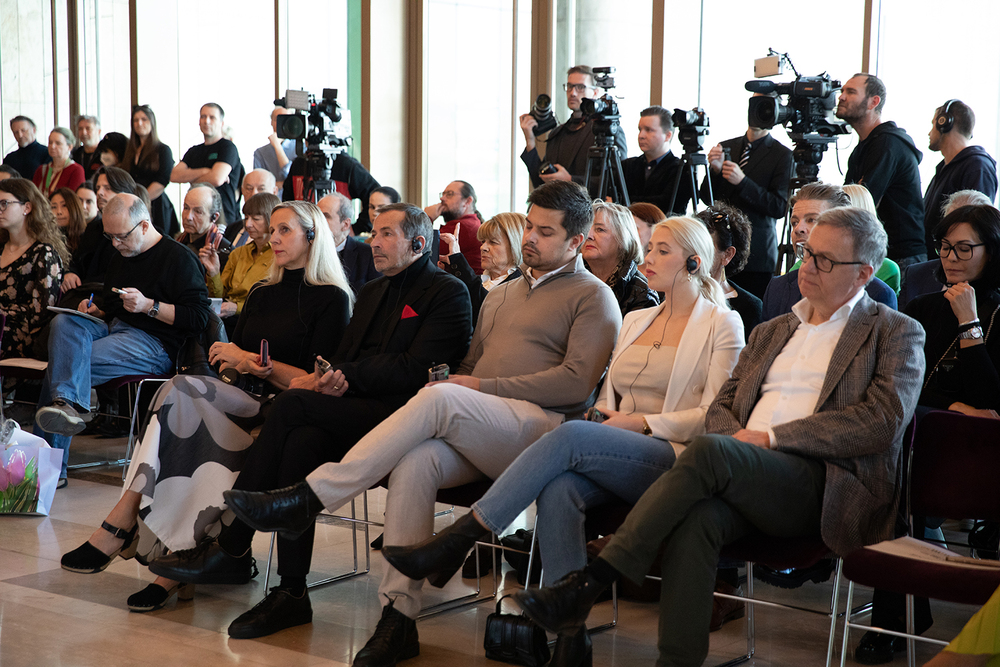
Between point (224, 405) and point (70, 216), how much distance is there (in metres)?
2.89

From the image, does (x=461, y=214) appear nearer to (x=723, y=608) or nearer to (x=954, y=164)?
(x=954, y=164)

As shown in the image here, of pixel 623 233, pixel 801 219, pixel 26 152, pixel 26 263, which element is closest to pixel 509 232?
pixel 623 233

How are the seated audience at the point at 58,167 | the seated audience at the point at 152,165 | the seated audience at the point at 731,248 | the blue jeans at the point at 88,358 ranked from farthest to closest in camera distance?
the seated audience at the point at 58,167, the seated audience at the point at 152,165, the blue jeans at the point at 88,358, the seated audience at the point at 731,248

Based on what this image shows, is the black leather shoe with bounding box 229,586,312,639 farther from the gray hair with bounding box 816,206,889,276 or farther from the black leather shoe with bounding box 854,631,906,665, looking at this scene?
the gray hair with bounding box 816,206,889,276

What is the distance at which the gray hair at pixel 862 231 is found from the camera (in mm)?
2516

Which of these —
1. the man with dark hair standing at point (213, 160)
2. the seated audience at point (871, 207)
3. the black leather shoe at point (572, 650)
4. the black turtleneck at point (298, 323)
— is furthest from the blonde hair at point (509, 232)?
the man with dark hair standing at point (213, 160)

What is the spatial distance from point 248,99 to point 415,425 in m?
7.21

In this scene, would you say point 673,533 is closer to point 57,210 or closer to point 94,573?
point 94,573

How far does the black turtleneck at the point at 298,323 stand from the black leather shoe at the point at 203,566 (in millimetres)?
730

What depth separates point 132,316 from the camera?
436 centimetres

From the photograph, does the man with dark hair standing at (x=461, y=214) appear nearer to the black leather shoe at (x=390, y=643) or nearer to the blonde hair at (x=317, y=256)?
the blonde hair at (x=317, y=256)

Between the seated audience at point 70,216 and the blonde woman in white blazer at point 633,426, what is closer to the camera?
the blonde woman in white blazer at point 633,426

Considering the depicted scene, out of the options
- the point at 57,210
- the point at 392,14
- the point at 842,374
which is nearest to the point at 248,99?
the point at 392,14

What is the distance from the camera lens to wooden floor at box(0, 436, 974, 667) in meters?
2.60
